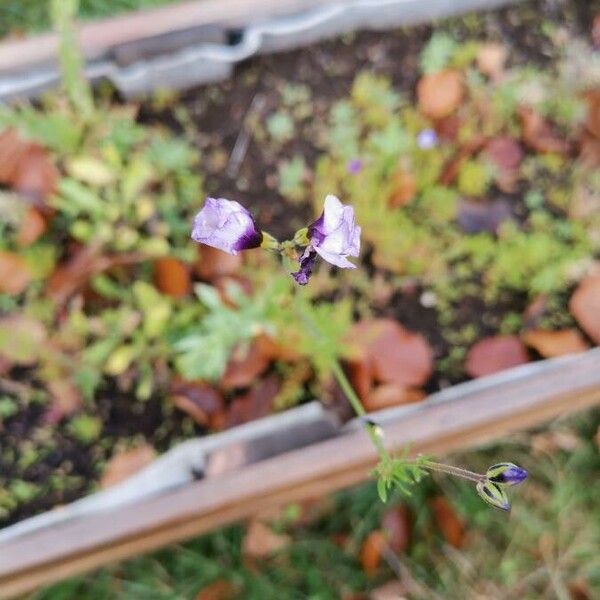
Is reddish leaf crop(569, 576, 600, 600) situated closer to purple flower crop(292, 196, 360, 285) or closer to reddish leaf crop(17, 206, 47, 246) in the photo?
purple flower crop(292, 196, 360, 285)

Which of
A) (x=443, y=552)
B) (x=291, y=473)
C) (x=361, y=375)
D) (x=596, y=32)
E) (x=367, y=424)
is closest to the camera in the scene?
(x=367, y=424)

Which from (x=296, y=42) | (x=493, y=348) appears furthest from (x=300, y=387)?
(x=296, y=42)

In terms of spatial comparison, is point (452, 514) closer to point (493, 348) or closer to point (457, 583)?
point (457, 583)

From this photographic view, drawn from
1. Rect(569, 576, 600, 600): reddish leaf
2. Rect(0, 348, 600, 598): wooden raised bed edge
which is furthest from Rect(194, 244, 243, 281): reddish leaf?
Rect(569, 576, 600, 600): reddish leaf

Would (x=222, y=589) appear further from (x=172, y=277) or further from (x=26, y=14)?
(x=26, y=14)

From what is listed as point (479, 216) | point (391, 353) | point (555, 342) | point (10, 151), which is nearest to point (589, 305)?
point (555, 342)

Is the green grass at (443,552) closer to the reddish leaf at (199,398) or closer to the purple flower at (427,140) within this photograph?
the reddish leaf at (199,398)
